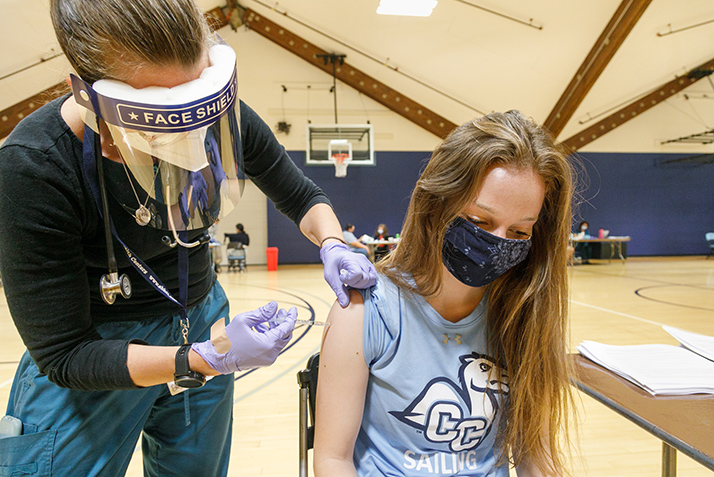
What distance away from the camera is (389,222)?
34.3 ft

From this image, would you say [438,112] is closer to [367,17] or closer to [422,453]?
[367,17]

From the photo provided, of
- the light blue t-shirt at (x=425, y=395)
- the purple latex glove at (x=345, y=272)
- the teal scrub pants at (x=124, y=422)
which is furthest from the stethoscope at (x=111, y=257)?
the light blue t-shirt at (x=425, y=395)

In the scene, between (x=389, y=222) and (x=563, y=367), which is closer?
(x=563, y=367)

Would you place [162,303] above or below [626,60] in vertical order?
below

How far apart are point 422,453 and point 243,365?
1.33ft

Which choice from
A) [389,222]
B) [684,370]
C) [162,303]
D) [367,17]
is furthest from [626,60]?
[162,303]

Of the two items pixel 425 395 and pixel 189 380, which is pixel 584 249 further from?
pixel 189 380

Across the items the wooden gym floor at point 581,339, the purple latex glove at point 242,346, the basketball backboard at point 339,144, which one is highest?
the basketball backboard at point 339,144

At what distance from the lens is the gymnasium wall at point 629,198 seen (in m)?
10.3

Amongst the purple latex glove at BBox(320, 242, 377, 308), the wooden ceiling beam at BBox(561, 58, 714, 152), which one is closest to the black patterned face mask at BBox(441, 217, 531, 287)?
the purple latex glove at BBox(320, 242, 377, 308)

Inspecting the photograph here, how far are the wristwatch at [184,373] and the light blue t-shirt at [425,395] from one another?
333 millimetres

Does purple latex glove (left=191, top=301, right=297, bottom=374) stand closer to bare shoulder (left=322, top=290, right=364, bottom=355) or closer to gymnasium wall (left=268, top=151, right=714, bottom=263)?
bare shoulder (left=322, top=290, right=364, bottom=355)

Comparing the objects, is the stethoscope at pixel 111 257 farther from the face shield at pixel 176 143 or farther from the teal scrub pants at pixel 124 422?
the teal scrub pants at pixel 124 422

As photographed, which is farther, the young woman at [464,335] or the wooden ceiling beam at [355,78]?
the wooden ceiling beam at [355,78]
